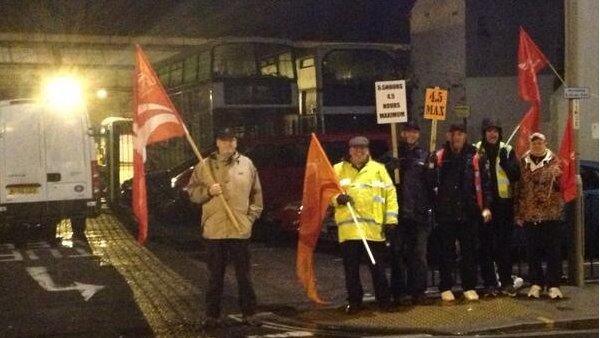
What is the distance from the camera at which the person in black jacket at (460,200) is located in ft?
31.9

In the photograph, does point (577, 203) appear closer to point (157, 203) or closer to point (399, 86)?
point (399, 86)

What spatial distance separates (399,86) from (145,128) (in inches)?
110

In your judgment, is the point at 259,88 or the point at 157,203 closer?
the point at 157,203

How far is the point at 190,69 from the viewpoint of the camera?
23812mm

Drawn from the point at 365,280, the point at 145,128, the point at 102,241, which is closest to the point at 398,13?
the point at 102,241

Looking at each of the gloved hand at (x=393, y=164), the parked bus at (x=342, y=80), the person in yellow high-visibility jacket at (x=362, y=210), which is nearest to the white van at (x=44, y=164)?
the parked bus at (x=342, y=80)

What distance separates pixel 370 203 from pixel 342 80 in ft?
57.4

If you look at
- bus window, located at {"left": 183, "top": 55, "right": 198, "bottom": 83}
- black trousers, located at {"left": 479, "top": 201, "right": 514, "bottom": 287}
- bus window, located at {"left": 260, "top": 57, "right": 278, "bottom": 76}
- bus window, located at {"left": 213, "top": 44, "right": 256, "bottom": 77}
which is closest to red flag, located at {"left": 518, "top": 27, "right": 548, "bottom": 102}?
black trousers, located at {"left": 479, "top": 201, "right": 514, "bottom": 287}

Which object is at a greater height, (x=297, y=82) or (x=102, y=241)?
(x=297, y=82)

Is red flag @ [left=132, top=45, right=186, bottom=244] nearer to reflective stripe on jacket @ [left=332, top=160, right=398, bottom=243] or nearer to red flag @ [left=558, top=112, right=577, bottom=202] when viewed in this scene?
reflective stripe on jacket @ [left=332, top=160, right=398, bottom=243]

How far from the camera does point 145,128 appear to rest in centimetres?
917

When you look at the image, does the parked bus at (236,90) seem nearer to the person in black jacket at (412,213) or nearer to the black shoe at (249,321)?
the person in black jacket at (412,213)

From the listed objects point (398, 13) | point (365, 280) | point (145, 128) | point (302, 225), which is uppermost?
point (398, 13)

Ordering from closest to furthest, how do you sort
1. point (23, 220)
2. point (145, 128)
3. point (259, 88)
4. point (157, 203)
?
point (145, 128), point (23, 220), point (157, 203), point (259, 88)
